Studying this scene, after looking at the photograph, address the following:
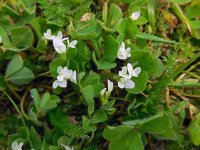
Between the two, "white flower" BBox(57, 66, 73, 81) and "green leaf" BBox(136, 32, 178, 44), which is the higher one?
"green leaf" BBox(136, 32, 178, 44)

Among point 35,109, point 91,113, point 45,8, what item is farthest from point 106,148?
point 45,8

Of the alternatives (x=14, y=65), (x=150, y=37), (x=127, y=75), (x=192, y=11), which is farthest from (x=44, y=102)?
(x=192, y=11)

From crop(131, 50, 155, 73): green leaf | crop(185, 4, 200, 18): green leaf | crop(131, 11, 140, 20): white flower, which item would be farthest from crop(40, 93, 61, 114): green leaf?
crop(185, 4, 200, 18): green leaf

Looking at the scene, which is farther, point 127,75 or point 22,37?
point 22,37

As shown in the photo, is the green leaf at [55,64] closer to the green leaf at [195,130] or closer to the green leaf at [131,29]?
the green leaf at [131,29]

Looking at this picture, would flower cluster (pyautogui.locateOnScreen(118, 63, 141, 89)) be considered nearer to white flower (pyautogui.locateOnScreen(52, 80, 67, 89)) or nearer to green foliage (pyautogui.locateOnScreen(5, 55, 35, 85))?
white flower (pyautogui.locateOnScreen(52, 80, 67, 89))

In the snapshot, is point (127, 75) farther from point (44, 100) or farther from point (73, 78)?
point (44, 100)
